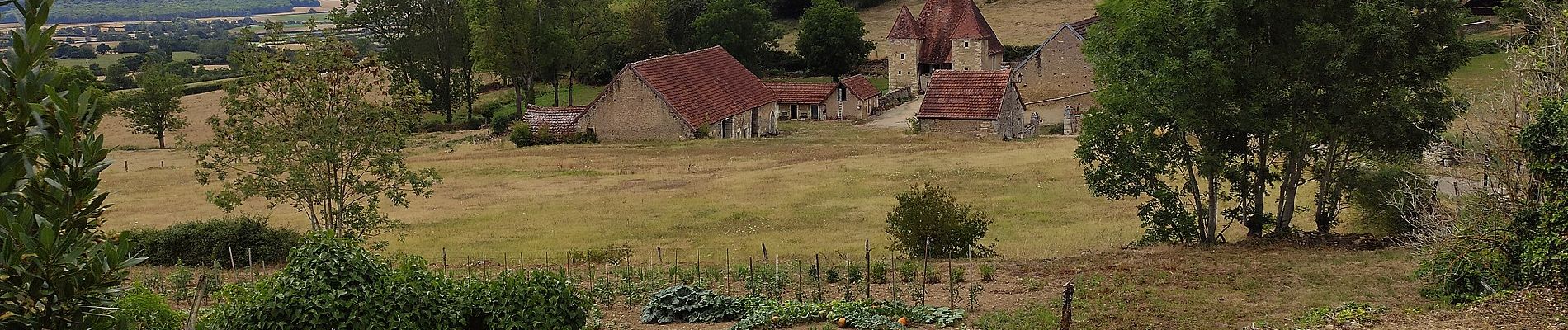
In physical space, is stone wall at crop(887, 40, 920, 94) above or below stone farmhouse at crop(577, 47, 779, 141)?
above

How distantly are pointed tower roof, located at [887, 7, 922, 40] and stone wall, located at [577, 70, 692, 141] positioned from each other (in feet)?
80.0

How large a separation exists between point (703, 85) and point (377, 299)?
141 feet

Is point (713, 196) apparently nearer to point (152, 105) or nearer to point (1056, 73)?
point (1056, 73)

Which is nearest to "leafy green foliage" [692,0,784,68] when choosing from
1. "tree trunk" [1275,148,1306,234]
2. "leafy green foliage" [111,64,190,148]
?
"leafy green foliage" [111,64,190,148]

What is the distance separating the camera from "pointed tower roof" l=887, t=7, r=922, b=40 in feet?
228

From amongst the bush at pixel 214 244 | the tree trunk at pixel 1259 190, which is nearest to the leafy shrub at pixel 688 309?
the bush at pixel 214 244

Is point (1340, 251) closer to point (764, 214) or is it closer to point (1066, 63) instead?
point (764, 214)

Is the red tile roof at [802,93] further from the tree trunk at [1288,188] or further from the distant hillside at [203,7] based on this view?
the tree trunk at [1288,188]

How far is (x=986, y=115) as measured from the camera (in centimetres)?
4806

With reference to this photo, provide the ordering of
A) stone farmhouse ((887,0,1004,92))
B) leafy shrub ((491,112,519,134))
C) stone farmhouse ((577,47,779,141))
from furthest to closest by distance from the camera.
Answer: stone farmhouse ((887,0,1004,92)), leafy shrub ((491,112,519,134)), stone farmhouse ((577,47,779,141))

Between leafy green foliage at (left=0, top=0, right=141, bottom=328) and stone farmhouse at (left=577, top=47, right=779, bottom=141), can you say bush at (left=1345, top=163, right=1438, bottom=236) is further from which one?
stone farmhouse at (left=577, top=47, right=779, bottom=141)

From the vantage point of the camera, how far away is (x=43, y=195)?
3.89m

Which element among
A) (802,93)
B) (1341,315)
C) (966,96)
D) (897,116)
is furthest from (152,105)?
(1341,315)

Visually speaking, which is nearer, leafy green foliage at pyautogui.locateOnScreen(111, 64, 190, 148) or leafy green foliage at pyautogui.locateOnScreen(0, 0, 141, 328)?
leafy green foliage at pyautogui.locateOnScreen(0, 0, 141, 328)
